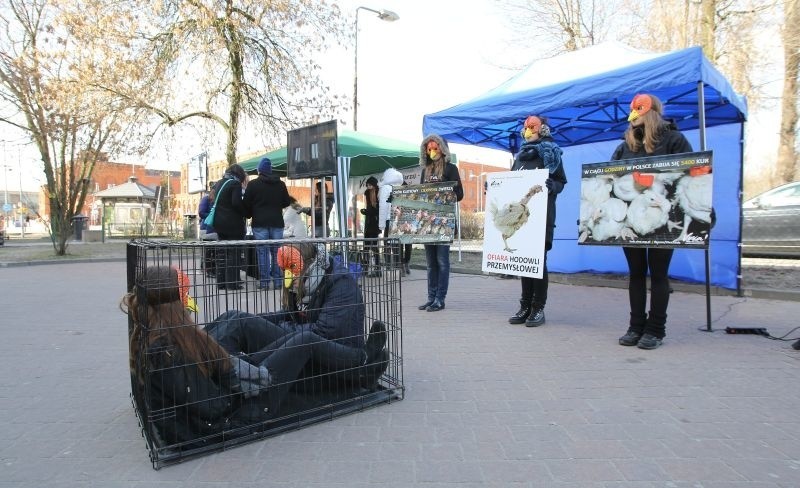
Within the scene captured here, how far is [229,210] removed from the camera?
27.0 ft

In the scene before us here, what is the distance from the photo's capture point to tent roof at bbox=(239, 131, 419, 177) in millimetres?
10945

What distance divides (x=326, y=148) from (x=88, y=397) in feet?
18.2

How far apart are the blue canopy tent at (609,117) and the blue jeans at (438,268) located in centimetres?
178

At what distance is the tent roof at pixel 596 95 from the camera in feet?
16.8

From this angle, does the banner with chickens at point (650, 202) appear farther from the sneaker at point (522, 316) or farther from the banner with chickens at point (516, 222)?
the sneaker at point (522, 316)

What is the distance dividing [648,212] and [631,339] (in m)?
1.12

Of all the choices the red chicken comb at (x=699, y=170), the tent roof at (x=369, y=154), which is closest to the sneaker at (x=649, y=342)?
the red chicken comb at (x=699, y=170)

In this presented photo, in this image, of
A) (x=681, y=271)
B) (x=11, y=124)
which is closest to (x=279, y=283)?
(x=681, y=271)

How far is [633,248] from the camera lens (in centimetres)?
444

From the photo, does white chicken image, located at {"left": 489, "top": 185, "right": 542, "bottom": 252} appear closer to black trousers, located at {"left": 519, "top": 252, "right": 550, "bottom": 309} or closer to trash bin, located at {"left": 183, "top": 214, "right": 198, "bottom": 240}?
black trousers, located at {"left": 519, "top": 252, "right": 550, "bottom": 309}

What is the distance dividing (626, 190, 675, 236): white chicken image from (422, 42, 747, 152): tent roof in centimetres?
141

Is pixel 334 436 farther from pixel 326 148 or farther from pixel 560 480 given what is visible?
pixel 326 148

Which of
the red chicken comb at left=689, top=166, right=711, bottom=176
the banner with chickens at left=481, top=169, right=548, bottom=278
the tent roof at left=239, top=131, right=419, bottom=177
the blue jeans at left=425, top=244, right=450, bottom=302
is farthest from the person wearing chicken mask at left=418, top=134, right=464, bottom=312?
the tent roof at left=239, top=131, right=419, bottom=177

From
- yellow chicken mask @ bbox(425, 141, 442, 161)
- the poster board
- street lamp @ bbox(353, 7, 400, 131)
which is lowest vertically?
yellow chicken mask @ bbox(425, 141, 442, 161)
